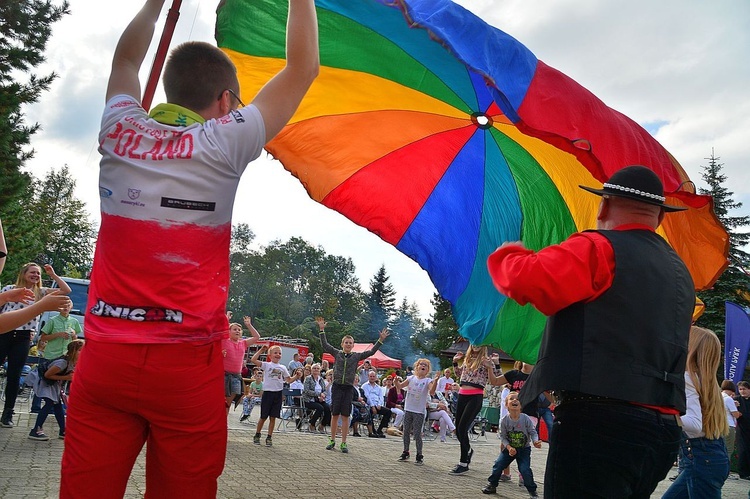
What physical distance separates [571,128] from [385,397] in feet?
56.3

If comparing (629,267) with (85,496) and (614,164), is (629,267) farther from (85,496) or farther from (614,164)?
(85,496)

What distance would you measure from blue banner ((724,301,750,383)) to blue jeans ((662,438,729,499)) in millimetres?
10244

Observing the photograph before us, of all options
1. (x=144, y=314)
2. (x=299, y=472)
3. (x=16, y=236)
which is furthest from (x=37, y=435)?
(x=16, y=236)

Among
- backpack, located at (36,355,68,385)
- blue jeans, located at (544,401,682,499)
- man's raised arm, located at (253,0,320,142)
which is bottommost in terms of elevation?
backpack, located at (36,355,68,385)

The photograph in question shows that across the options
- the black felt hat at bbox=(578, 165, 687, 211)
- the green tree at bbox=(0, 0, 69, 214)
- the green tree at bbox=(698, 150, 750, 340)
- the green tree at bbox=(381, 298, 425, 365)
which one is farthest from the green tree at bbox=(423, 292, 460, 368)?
the black felt hat at bbox=(578, 165, 687, 211)

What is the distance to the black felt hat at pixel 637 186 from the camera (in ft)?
9.46

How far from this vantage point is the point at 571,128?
4043 millimetres

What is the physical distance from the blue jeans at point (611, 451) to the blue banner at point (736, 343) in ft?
42.2

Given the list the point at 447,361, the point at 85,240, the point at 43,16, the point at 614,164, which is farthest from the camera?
the point at 85,240

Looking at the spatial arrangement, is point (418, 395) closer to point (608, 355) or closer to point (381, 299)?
point (608, 355)

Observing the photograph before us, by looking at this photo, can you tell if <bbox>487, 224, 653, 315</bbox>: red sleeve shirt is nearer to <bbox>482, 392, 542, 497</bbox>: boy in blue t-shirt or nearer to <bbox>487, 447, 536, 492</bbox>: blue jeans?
<bbox>482, 392, 542, 497</bbox>: boy in blue t-shirt

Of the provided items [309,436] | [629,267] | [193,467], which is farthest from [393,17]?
[309,436]

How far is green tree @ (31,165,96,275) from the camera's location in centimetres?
5422

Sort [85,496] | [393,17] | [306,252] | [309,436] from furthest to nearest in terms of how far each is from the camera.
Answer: [306,252] → [309,436] → [393,17] → [85,496]
